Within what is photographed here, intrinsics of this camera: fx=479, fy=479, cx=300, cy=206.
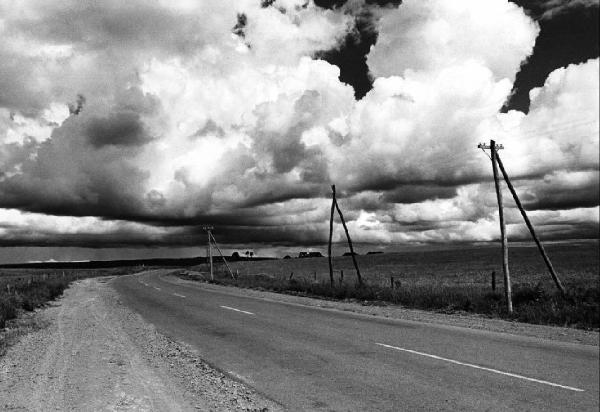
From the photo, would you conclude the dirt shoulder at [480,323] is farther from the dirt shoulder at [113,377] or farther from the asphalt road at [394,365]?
the dirt shoulder at [113,377]

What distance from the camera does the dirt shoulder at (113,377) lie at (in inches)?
257

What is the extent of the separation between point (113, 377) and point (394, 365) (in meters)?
4.84

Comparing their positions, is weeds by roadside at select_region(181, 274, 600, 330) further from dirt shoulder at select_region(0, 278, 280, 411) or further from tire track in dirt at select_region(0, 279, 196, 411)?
tire track in dirt at select_region(0, 279, 196, 411)

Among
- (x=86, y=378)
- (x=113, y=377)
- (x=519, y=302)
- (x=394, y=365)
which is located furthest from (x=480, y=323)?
(x=86, y=378)

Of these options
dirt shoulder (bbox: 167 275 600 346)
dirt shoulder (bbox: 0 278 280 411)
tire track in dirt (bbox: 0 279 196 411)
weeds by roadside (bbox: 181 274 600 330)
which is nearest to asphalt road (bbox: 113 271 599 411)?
dirt shoulder (bbox: 0 278 280 411)

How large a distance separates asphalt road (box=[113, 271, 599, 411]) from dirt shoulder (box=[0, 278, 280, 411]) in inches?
19.7

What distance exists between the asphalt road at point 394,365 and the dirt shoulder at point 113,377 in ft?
1.64

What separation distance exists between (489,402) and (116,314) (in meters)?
15.1

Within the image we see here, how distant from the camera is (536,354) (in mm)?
9656

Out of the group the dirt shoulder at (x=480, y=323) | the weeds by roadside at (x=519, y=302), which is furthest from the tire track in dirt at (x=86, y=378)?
the weeds by roadside at (x=519, y=302)

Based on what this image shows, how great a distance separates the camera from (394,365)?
8.58 m

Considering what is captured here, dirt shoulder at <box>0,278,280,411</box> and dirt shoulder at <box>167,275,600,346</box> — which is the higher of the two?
dirt shoulder at <box>0,278,280,411</box>

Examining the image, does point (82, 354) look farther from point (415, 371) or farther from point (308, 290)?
point (308, 290)

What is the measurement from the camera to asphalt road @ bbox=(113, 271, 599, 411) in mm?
6609
